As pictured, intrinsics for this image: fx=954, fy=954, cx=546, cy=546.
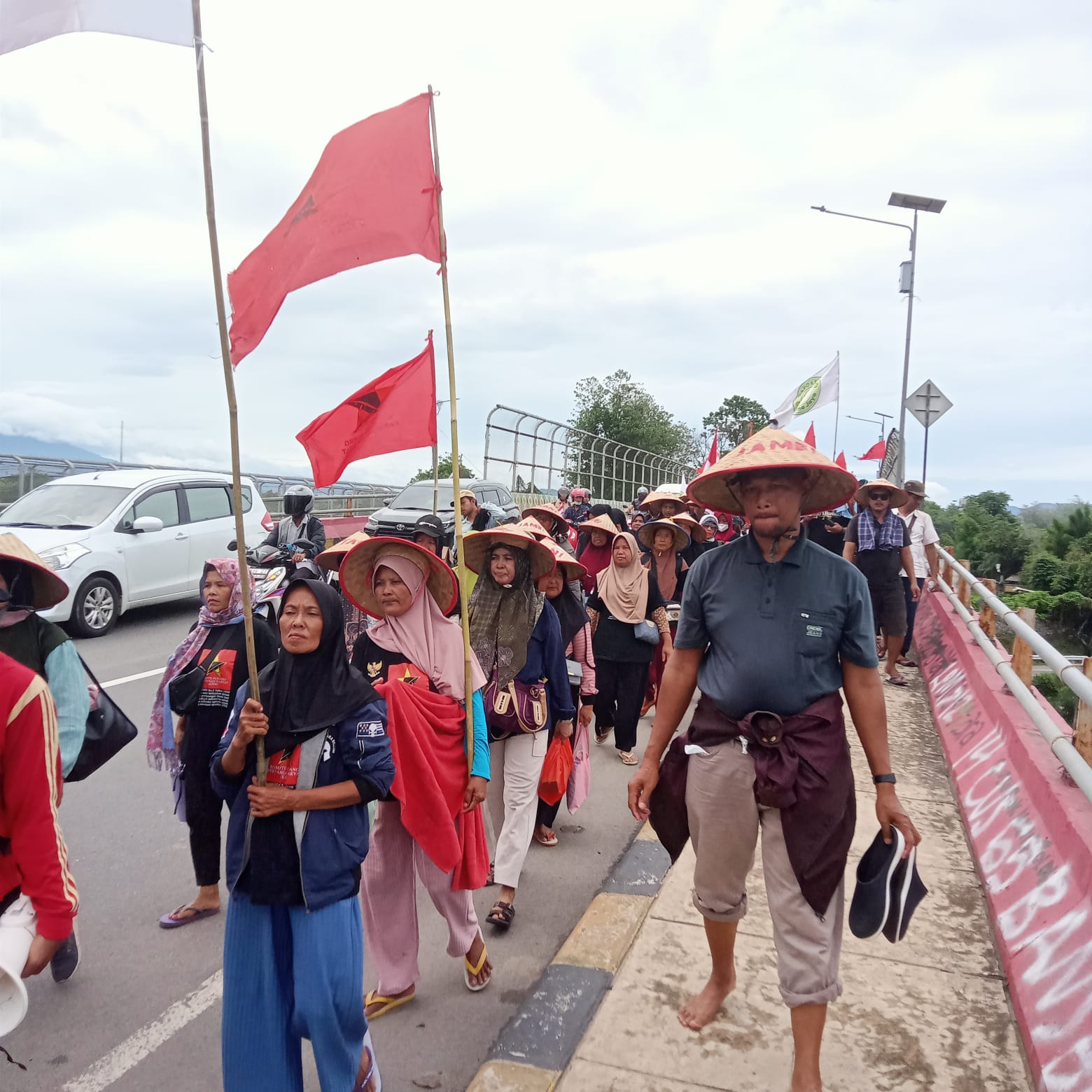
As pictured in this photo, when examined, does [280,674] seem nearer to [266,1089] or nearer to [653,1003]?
[266,1089]

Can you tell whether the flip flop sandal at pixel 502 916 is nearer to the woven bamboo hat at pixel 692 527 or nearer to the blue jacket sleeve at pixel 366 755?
the blue jacket sleeve at pixel 366 755

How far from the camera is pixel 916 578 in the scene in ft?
32.1

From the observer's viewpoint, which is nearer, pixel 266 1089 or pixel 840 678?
pixel 266 1089

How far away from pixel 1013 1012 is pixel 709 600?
181 centimetres

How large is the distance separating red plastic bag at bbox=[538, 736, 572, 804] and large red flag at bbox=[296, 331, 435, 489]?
5.98 feet

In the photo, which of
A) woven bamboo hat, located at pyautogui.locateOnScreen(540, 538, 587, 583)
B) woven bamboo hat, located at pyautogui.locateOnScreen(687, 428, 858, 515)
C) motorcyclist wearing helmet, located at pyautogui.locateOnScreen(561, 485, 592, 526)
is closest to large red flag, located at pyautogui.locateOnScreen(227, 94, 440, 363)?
woven bamboo hat, located at pyautogui.locateOnScreen(687, 428, 858, 515)

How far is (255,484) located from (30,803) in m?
14.6

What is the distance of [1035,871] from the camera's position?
3.55m

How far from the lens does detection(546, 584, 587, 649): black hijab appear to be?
5188mm

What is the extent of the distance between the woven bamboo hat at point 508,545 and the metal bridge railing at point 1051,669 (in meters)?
2.18

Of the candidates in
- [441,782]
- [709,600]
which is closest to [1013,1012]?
[709,600]

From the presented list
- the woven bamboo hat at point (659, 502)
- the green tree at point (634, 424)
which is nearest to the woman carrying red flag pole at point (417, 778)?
the woven bamboo hat at point (659, 502)

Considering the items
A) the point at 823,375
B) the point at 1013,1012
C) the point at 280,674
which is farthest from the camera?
the point at 823,375

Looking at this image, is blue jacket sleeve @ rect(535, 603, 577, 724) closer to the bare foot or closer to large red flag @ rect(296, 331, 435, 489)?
large red flag @ rect(296, 331, 435, 489)
